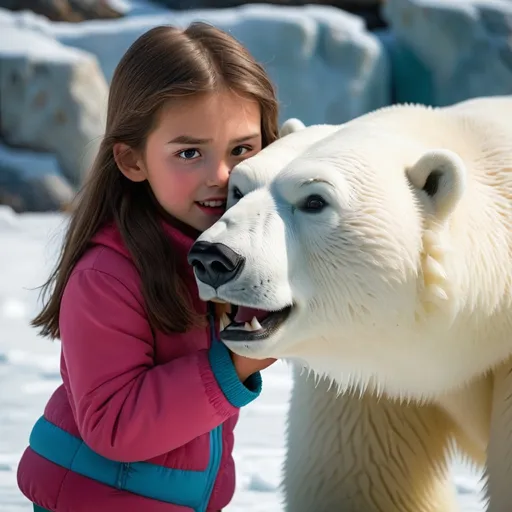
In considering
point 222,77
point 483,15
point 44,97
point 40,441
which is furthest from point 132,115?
point 483,15

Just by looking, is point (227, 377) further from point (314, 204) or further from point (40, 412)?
point (40, 412)

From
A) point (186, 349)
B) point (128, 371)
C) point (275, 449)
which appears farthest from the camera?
point (275, 449)

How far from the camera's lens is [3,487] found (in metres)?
2.70

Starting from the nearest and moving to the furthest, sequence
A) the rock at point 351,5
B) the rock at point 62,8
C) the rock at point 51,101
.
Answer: the rock at point 51,101, the rock at point 62,8, the rock at point 351,5

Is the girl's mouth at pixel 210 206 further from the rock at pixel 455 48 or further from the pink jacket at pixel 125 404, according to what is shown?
the rock at pixel 455 48

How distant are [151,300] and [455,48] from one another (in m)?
8.98

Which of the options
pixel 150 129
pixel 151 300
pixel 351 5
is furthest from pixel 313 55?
pixel 151 300

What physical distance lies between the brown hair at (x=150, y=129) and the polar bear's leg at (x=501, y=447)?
2.04 feet

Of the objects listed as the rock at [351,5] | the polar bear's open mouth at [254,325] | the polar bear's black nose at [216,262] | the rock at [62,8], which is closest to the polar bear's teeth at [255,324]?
the polar bear's open mouth at [254,325]

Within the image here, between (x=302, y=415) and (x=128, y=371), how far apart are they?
53 centimetres

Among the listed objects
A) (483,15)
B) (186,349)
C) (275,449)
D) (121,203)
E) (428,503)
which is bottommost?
(483,15)

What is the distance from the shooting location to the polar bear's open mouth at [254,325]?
5.48 feet

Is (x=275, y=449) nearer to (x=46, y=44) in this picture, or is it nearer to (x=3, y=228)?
(x=3, y=228)

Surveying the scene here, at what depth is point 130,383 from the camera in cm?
190
